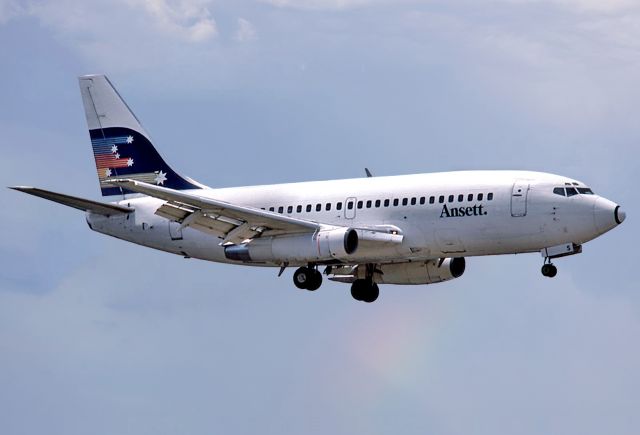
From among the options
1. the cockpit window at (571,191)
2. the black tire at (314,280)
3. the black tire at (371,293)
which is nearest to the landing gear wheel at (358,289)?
the black tire at (371,293)

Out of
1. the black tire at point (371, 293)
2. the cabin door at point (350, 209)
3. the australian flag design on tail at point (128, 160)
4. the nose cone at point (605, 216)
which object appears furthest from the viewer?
the australian flag design on tail at point (128, 160)

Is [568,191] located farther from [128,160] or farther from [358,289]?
[128,160]

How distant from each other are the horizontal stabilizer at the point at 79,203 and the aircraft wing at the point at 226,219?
2888 millimetres

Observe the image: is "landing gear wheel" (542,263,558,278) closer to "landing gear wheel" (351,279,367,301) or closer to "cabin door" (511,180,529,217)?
"cabin door" (511,180,529,217)

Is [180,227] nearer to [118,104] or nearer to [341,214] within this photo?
[341,214]

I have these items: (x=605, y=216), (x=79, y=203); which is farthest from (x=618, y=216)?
(x=79, y=203)

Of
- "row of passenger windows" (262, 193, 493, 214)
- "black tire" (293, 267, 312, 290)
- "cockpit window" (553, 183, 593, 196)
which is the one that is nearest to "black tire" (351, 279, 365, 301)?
"black tire" (293, 267, 312, 290)

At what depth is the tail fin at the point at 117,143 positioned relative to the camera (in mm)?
67000

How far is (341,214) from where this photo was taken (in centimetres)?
6062

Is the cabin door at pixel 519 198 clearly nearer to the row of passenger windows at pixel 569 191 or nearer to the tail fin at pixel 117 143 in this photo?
the row of passenger windows at pixel 569 191

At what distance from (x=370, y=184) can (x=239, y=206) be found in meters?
5.15

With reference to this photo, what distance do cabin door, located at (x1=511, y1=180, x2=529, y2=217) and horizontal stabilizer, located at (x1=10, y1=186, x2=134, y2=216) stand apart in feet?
54.8

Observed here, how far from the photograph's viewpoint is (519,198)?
56969 mm

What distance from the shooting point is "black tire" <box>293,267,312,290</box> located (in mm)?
60906
